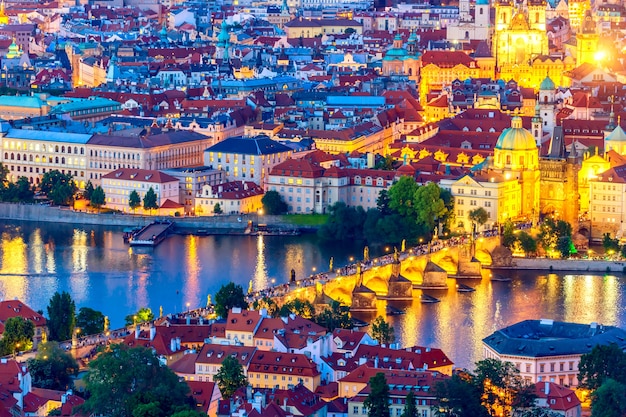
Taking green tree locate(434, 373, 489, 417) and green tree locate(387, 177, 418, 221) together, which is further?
green tree locate(387, 177, 418, 221)

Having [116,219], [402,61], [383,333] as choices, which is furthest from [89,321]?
[402,61]

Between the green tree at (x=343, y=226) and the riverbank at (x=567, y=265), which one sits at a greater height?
the green tree at (x=343, y=226)

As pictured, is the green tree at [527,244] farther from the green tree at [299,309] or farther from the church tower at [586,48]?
the church tower at [586,48]

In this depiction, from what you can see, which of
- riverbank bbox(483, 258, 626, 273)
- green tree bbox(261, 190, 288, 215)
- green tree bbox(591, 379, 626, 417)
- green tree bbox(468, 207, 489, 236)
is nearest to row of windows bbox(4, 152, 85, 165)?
green tree bbox(261, 190, 288, 215)

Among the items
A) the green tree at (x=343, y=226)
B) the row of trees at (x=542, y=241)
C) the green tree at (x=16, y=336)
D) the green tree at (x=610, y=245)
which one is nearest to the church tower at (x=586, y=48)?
the green tree at (x=343, y=226)

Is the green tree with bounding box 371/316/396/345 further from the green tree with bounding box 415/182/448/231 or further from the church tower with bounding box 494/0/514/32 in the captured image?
the church tower with bounding box 494/0/514/32

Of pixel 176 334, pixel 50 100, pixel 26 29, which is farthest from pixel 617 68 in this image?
pixel 176 334

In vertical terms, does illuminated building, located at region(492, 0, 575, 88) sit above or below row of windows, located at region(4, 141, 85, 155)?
above

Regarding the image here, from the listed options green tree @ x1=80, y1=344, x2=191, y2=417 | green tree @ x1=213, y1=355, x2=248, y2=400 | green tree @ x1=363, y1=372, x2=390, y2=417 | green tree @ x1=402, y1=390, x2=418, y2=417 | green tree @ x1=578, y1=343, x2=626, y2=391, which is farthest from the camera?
green tree @ x1=213, y1=355, x2=248, y2=400
